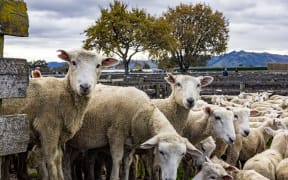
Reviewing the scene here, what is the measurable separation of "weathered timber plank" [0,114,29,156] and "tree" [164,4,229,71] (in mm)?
57592

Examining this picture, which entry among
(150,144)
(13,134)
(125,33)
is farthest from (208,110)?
(125,33)

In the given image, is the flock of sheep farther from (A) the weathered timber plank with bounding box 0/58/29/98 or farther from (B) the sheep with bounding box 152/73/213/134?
(A) the weathered timber plank with bounding box 0/58/29/98

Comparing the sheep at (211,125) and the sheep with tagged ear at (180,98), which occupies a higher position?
the sheep with tagged ear at (180,98)

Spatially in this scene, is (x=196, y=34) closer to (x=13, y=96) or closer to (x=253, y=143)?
(x=253, y=143)

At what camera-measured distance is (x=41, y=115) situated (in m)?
6.29

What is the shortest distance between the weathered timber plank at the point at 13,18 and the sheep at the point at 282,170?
4946 millimetres

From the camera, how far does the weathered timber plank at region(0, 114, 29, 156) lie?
420 centimetres

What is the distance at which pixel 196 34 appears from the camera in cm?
6219

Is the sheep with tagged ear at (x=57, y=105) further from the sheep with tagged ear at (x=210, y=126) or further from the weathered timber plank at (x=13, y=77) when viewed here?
the sheep with tagged ear at (x=210, y=126)

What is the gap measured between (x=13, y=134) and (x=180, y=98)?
4181 millimetres

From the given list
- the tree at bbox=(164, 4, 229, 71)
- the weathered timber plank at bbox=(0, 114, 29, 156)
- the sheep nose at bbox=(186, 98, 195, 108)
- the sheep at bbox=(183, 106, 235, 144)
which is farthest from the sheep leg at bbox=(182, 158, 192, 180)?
the tree at bbox=(164, 4, 229, 71)

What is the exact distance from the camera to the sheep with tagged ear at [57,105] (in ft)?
20.4

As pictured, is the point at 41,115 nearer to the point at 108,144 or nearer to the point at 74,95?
the point at 74,95

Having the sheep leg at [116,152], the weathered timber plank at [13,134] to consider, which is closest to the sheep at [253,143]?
the sheep leg at [116,152]
